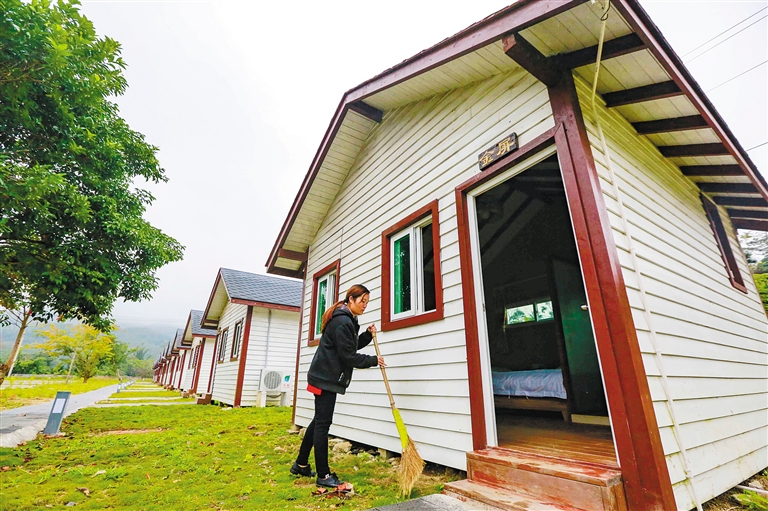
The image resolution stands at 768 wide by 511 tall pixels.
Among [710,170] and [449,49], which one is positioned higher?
[449,49]

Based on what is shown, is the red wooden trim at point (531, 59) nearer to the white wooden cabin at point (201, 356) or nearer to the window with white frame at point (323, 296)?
the window with white frame at point (323, 296)

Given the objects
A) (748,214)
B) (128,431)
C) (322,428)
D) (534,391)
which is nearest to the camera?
(322,428)

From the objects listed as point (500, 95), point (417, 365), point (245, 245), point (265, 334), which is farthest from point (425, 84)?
point (245, 245)

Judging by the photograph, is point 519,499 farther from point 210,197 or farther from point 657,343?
point 210,197

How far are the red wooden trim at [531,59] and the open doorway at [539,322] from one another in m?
0.78

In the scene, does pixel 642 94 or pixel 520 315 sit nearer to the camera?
pixel 642 94

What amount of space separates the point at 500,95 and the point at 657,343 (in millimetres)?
2731

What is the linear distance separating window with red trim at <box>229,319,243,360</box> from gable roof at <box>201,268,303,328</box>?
3.69ft

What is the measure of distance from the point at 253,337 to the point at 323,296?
6572mm

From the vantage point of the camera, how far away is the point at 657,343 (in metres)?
2.33

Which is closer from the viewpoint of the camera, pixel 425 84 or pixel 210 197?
pixel 425 84

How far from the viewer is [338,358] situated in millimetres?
3246

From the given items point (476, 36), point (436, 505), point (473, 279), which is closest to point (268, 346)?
point (473, 279)

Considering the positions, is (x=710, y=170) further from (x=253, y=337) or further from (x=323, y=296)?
(x=253, y=337)
